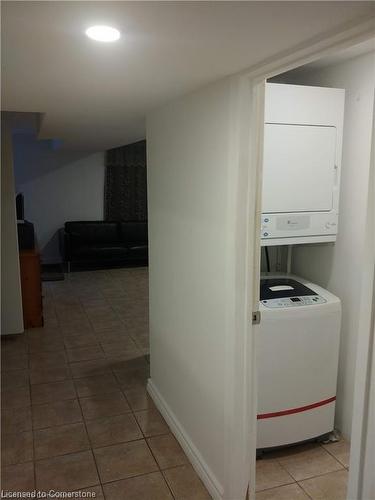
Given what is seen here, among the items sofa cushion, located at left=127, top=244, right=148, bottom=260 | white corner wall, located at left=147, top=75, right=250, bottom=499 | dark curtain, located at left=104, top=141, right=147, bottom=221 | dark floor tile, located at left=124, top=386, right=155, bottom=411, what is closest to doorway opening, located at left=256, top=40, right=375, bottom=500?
white corner wall, located at left=147, top=75, right=250, bottom=499

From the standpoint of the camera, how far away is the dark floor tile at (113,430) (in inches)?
108

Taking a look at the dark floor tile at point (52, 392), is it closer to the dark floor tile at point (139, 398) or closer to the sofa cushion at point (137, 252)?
the dark floor tile at point (139, 398)

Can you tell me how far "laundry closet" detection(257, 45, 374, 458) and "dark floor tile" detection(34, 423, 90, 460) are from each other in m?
1.12

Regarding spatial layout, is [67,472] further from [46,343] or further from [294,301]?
[46,343]

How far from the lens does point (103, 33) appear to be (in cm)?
130

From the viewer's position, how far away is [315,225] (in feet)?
8.69

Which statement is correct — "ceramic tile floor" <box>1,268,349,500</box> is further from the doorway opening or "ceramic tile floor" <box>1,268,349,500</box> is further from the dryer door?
the dryer door

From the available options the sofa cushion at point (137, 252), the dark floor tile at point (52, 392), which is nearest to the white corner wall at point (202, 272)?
the dark floor tile at point (52, 392)

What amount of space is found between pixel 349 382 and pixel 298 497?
820 mm

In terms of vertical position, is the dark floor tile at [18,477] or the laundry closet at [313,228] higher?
the laundry closet at [313,228]

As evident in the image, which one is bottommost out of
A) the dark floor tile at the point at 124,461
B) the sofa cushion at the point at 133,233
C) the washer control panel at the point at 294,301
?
the dark floor tile at the point at 124,461

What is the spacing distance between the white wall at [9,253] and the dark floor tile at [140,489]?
2621mm

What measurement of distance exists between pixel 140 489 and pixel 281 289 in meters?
1.39

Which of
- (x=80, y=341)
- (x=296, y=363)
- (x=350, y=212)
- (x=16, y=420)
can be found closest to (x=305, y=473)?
(x=296, y=363)
